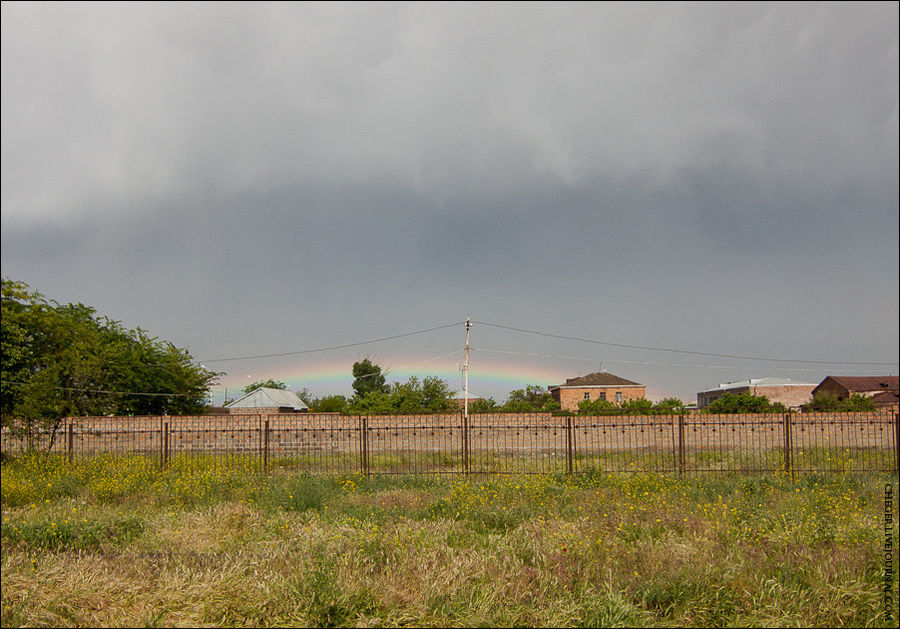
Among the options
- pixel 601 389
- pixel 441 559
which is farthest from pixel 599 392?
pixel 441 559

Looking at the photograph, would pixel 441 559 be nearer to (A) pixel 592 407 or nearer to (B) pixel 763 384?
(A) pixel 592 407

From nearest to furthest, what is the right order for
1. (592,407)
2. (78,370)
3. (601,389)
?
(78,370) → (592,407) → (601,389)

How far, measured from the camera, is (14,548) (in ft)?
20.2

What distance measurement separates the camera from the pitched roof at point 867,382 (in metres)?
56.7

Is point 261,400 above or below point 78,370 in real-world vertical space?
below

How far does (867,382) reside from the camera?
5828 centimetres

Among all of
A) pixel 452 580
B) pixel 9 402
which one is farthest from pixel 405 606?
pixel 9 402

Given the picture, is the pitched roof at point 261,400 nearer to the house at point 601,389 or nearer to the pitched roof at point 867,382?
the house at point 601,389

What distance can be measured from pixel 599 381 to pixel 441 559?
195 feet

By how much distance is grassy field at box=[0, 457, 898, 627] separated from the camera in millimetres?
4742

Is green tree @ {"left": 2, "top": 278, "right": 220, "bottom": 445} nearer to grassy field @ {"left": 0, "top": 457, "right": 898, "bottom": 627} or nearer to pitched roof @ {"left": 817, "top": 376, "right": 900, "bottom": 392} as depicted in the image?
grassy field @ {"left": 0, "top": 457, "right": 898, "bottom": 627}

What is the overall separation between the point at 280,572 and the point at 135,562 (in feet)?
5.17

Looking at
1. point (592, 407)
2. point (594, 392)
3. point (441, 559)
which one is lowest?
point (594, 392)

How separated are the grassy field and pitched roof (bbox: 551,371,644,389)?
53491 mm
